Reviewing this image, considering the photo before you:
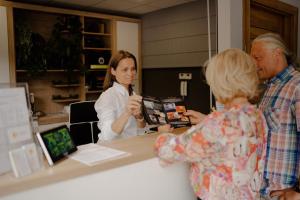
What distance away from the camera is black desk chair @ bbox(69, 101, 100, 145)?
9.31 ft

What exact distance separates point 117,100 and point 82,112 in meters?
1.07

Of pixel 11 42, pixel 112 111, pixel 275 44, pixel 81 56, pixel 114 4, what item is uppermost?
pixel 114 4

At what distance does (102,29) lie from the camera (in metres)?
4.84

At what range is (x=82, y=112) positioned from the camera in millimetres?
2887

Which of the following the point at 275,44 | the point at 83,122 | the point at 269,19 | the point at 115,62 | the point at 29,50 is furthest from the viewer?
the point at 29,50

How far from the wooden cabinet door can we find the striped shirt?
978 millimetres

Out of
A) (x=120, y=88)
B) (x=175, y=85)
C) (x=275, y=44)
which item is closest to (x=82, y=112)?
(x=120, y=88)

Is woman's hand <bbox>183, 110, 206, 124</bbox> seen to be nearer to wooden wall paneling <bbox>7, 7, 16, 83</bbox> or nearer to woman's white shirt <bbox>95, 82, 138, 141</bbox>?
woman's white shirt <bbox>95, 82, 138, 141</bbox>

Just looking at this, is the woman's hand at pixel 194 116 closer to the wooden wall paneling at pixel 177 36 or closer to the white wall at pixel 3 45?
the wooden wall paneling at pixel 177 36

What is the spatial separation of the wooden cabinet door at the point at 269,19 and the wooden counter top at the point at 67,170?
5.81ft

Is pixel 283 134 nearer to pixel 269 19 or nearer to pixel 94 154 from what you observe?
pixel 94 154

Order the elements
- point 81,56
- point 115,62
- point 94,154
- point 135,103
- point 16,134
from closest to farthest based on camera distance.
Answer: point 16,134, point 94,154, point 135,103, point 115,62, point 81,56

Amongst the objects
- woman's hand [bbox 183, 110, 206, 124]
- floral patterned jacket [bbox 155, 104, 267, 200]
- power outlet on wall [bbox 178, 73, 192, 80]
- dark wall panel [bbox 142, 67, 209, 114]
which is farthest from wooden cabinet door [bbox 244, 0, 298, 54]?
floral patterned jacket [bbox 155, 104, 267, 200]

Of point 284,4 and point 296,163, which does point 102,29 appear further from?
point 296,163
